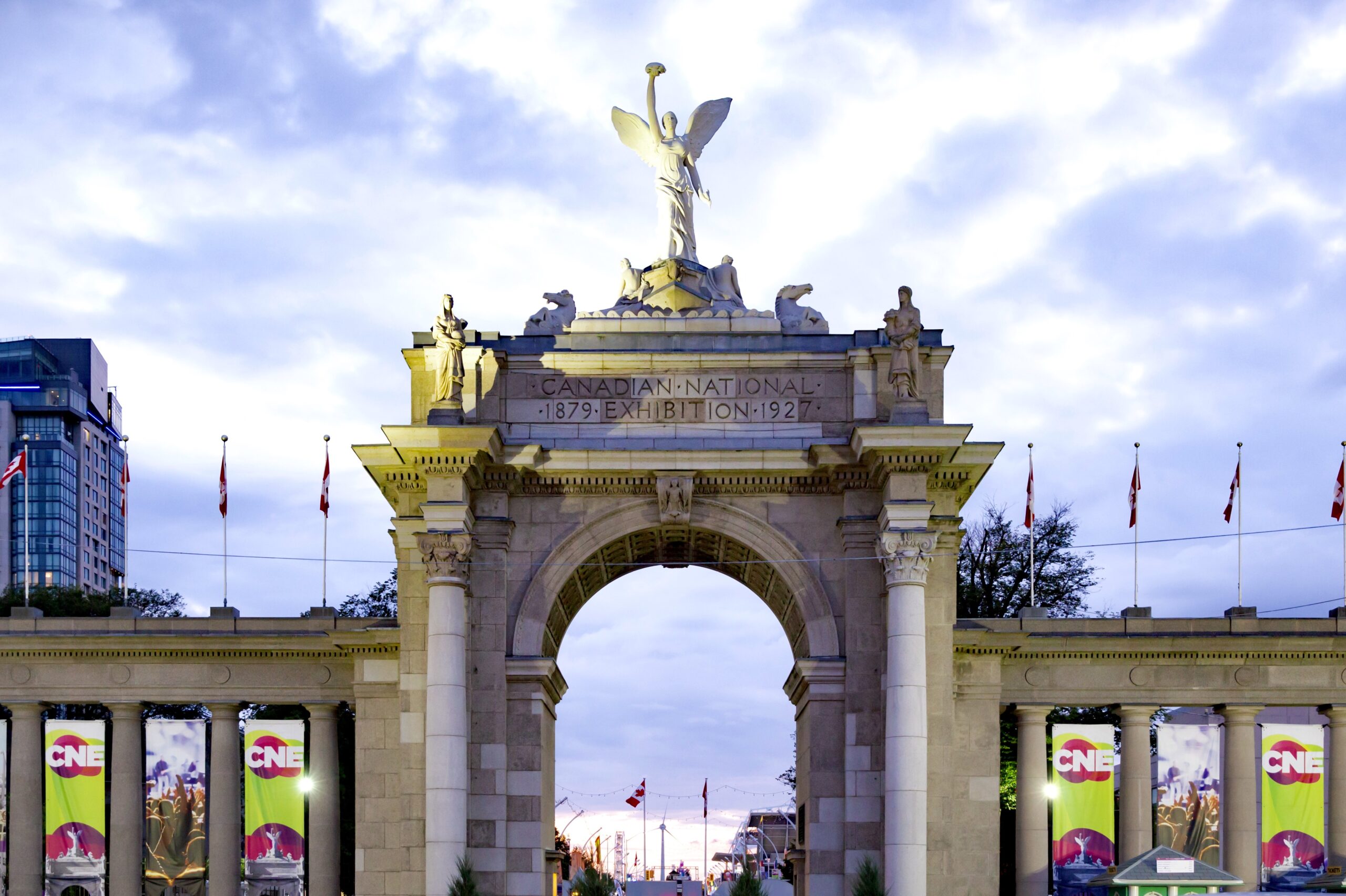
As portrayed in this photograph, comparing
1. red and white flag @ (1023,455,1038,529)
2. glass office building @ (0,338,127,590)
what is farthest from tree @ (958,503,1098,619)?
glass office building @ (0,338,127,590)

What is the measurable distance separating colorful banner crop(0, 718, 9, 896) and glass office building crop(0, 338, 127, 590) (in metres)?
106

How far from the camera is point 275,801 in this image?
45531mm

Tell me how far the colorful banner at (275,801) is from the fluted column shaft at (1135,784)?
867 inches

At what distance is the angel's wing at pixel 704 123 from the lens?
44.8 metres

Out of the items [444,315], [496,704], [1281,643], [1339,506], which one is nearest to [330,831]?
[496,704]

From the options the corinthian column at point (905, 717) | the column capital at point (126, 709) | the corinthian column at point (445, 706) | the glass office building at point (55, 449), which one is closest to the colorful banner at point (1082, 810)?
the corinthian column at point (905, 717)

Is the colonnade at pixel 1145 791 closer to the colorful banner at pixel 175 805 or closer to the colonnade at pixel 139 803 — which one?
the colonnade at pixel 139 803

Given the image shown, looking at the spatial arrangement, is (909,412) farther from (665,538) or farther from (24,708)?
(24,708)

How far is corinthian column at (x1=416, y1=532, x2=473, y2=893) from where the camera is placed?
125ft

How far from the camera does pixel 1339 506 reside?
157 ft

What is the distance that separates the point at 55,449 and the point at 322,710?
11937 cm

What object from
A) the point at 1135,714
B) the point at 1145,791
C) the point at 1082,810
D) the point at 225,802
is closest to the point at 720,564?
the point at 1082,810

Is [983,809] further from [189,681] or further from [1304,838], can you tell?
[189,681]

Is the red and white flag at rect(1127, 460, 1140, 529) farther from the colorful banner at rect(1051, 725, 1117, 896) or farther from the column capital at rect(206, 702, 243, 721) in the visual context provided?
the column capital at rect(206, 702, 243, 721)
